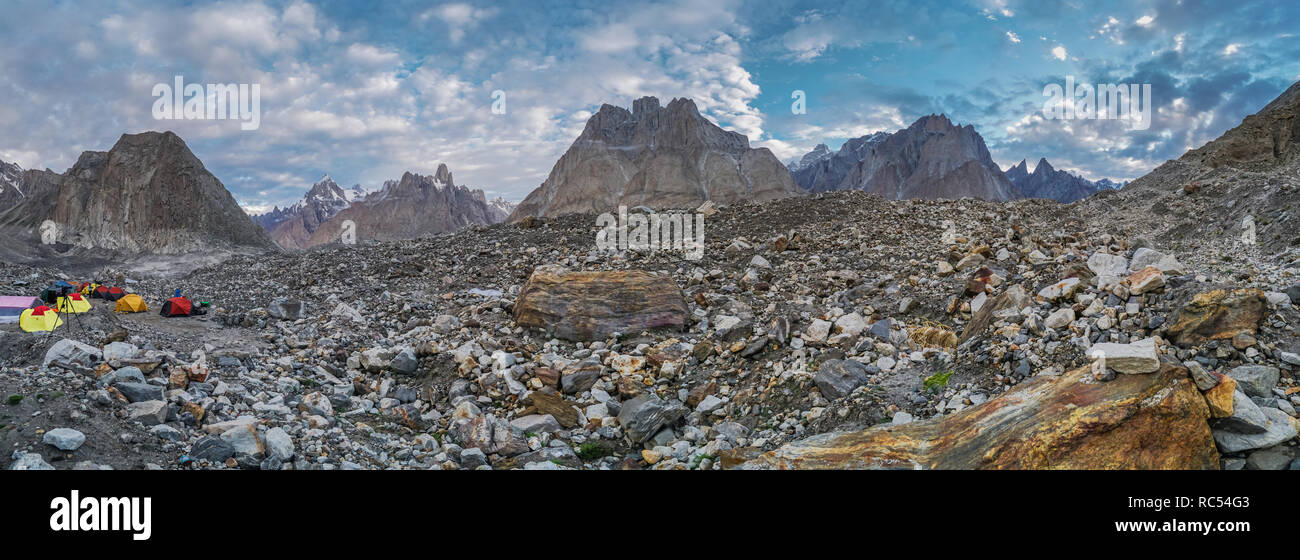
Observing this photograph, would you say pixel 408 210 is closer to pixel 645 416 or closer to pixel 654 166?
pixel 654 166

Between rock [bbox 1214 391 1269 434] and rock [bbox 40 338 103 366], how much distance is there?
1065 centimetres

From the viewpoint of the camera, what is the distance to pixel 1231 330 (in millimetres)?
5188

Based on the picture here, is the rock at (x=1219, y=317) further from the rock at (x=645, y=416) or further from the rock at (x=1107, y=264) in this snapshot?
the rock at (x=645, y=416)

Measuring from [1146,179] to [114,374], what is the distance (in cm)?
2826

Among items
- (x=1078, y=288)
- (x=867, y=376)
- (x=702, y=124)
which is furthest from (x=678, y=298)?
(x=702, y=124)

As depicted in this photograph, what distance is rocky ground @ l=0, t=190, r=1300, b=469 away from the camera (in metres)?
4.81

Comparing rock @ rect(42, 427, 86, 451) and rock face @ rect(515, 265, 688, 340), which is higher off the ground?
rock face @ rect(515, 265, 688, 340)

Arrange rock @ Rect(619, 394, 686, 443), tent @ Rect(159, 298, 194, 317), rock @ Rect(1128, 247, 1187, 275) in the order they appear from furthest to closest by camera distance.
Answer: tent @ Rect(159, 298, 194, 317), rock @ Rect(1128, 247, 1187, 275), rock @ Rect(619, 394, 686, 443)

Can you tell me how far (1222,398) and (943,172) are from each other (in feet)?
534

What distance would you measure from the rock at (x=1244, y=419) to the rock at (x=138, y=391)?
9356 millimetres

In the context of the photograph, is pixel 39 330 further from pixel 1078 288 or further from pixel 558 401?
pixel 1078 288

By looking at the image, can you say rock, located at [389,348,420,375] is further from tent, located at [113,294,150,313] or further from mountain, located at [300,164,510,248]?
mountain, located at [300,164,510,248]

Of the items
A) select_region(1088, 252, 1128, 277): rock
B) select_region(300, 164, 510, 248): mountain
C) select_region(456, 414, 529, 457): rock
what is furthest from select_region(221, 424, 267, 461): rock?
select_region(300, 164, 510, 248): mountain

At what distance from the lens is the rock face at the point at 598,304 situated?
10172 millimetres
